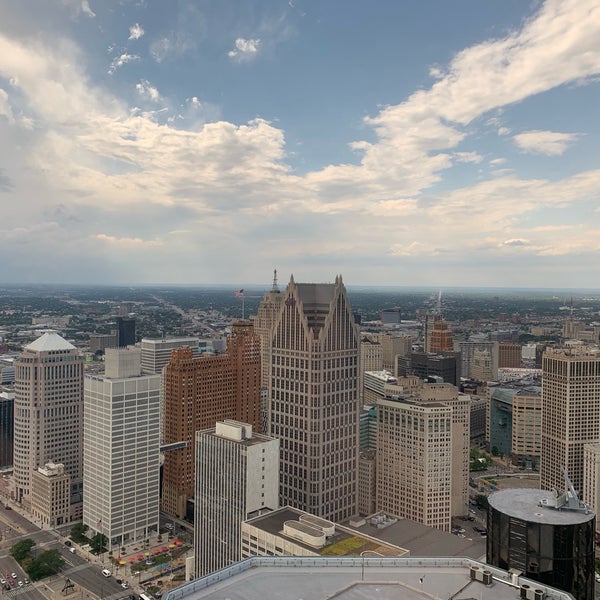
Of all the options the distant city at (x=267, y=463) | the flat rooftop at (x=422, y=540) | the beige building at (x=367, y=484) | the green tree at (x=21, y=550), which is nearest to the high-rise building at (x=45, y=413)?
the distant city at (x=267, y=463)

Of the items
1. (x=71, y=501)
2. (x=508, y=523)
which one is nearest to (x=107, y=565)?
(x=71, y=501)

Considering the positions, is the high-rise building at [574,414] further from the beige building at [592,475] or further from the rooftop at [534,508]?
the rooftop at [534,508]

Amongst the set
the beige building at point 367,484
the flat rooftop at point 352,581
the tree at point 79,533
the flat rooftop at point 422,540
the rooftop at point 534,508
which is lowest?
the tree at point 79,533

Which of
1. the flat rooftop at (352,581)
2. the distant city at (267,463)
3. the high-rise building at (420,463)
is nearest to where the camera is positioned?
the flat rooftop at (352,581)

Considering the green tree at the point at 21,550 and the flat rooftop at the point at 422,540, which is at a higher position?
the flat rooftop at the point at 422,540

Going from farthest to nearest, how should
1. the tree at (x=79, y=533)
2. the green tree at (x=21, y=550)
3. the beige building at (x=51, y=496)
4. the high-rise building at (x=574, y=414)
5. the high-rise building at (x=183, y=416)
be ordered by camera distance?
1. the high-rise building at (x=574, y=414)
2. the high-rise building at (x=183, y=416)
3. the beige building at (x=51, y=496)
4. the tree at (x=79, y=533)
5. the green tree at (x=21, y=550)

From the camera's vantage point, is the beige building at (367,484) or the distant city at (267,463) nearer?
the distant city at (267,463)

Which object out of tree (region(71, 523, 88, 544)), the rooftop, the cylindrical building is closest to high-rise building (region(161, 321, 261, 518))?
tree (region(71, 523, 88, 544))

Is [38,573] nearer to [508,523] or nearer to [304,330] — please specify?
[304,330]
